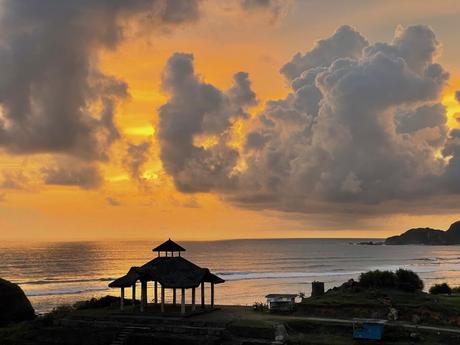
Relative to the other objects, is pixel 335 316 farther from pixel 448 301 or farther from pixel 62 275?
pixel 62 275

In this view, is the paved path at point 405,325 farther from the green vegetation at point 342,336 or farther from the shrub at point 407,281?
the shrub at point 407,281

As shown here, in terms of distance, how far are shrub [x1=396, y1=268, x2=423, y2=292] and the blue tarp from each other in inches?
468

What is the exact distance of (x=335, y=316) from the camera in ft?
130

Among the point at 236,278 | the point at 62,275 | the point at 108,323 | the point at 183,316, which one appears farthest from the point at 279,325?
the point at 62,275

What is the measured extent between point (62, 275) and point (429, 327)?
3926 inches

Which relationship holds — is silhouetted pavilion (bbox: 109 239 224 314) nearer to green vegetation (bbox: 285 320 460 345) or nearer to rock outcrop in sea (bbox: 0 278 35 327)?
green vegetation (bbox: 285 320 460 345)

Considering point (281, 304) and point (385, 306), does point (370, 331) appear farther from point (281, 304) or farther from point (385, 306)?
point (281, 304)

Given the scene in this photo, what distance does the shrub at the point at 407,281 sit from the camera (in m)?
45.5

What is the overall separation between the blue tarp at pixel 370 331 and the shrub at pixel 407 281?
39.0ft

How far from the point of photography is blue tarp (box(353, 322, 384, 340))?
112 feet

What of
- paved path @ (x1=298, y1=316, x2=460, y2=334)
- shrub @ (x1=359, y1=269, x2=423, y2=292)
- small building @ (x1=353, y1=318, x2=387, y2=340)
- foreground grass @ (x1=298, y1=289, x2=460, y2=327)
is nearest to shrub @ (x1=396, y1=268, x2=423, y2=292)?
shrub @ (x1=359, y1=269, x2=423, y2=292)

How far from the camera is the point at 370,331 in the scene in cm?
3419

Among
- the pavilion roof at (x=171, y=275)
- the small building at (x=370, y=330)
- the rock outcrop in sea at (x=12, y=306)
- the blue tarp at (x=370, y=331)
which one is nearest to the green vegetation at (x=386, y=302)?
the small building at (x=370, y=330)

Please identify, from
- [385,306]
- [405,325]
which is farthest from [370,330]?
[385,306]
